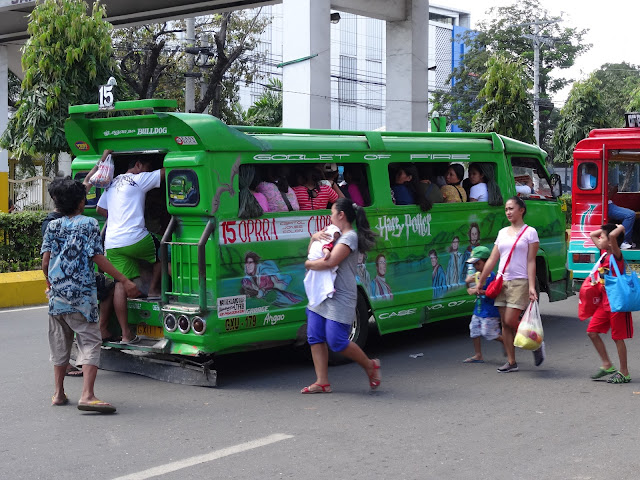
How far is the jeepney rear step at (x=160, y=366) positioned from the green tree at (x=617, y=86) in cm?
4597

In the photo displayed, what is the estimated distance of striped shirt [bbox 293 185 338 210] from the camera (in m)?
8.23

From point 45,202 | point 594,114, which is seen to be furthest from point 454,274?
point 594,114

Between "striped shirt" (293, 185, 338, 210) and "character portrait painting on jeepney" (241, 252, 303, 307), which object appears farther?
"striped shirt" (293, 185, 338, 210)

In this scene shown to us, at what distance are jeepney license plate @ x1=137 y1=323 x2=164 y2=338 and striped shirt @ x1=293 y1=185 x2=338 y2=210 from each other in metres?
1.75

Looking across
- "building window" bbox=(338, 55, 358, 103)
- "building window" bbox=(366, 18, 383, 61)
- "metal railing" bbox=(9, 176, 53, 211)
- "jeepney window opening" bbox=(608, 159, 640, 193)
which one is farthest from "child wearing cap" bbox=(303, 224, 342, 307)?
"building window" bbox=(366, 18, 383, 61)

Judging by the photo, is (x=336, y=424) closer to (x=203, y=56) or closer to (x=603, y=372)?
(x=603, y=372)

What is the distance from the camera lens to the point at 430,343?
9727mm

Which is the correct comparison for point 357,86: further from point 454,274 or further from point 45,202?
point 454,274

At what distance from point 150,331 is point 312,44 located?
1141 cm

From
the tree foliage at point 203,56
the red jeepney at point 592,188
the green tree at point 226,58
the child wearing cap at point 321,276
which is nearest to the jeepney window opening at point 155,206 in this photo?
the child wearing cap at point 321,276

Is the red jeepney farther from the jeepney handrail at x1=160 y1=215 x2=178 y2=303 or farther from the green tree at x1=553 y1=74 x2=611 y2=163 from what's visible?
the green tree at x1=553 y1=74 x2=611 y2=163

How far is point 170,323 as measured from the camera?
7441mm

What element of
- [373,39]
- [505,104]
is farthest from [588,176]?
[373,39]

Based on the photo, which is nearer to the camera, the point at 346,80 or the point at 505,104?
the point at 505,104
